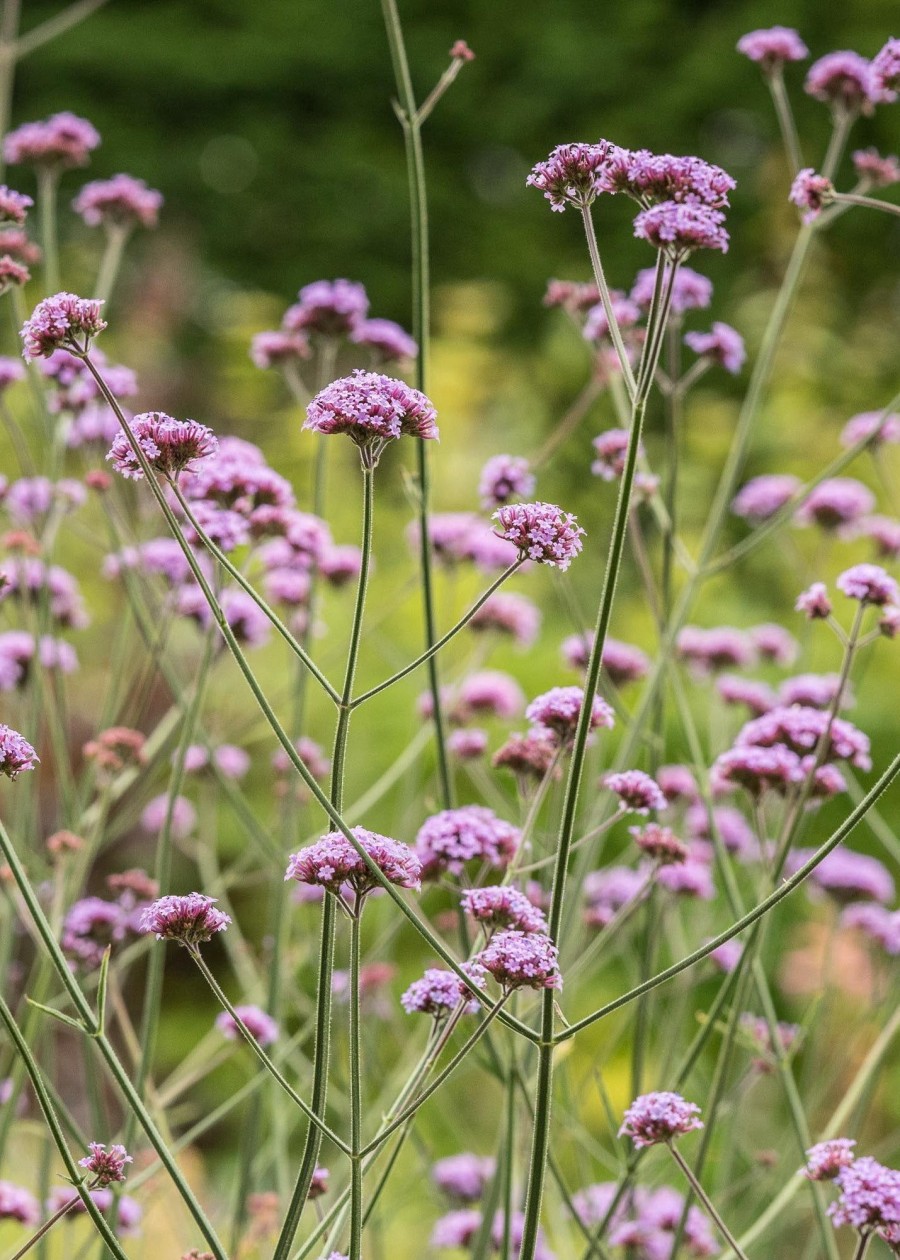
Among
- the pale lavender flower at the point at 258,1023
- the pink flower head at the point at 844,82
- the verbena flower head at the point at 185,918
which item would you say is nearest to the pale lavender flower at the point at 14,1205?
the pale lavender flower at the point at 258,1023

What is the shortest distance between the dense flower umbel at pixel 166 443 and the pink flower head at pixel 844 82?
0.99 meters

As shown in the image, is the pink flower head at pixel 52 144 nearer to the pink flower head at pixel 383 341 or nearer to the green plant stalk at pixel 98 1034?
the pink flower head at pixel 383 341

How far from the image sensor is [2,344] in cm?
582

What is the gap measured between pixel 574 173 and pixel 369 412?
0.19 meters

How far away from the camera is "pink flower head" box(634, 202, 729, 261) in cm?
85

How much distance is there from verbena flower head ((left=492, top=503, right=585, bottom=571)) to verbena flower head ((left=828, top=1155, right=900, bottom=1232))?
426mm

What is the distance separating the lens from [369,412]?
34.4 inches

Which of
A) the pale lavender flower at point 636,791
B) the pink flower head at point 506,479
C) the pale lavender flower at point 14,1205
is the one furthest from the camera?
the pink flower head at point 506,479

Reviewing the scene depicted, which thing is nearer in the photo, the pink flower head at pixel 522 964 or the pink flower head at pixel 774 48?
the pink flower head at pixel 522 964

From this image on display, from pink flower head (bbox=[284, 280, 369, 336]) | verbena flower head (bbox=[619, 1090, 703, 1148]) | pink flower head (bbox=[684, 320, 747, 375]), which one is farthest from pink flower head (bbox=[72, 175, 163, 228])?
verbena flower head (bbox=[619, 1090, 703, 1148])

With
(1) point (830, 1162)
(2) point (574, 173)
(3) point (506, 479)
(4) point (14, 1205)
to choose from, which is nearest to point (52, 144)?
(3) point (506, 479)

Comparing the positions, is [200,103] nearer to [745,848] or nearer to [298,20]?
[298,20]

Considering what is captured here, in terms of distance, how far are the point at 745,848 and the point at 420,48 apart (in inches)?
199

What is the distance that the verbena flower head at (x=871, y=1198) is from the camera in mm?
881
